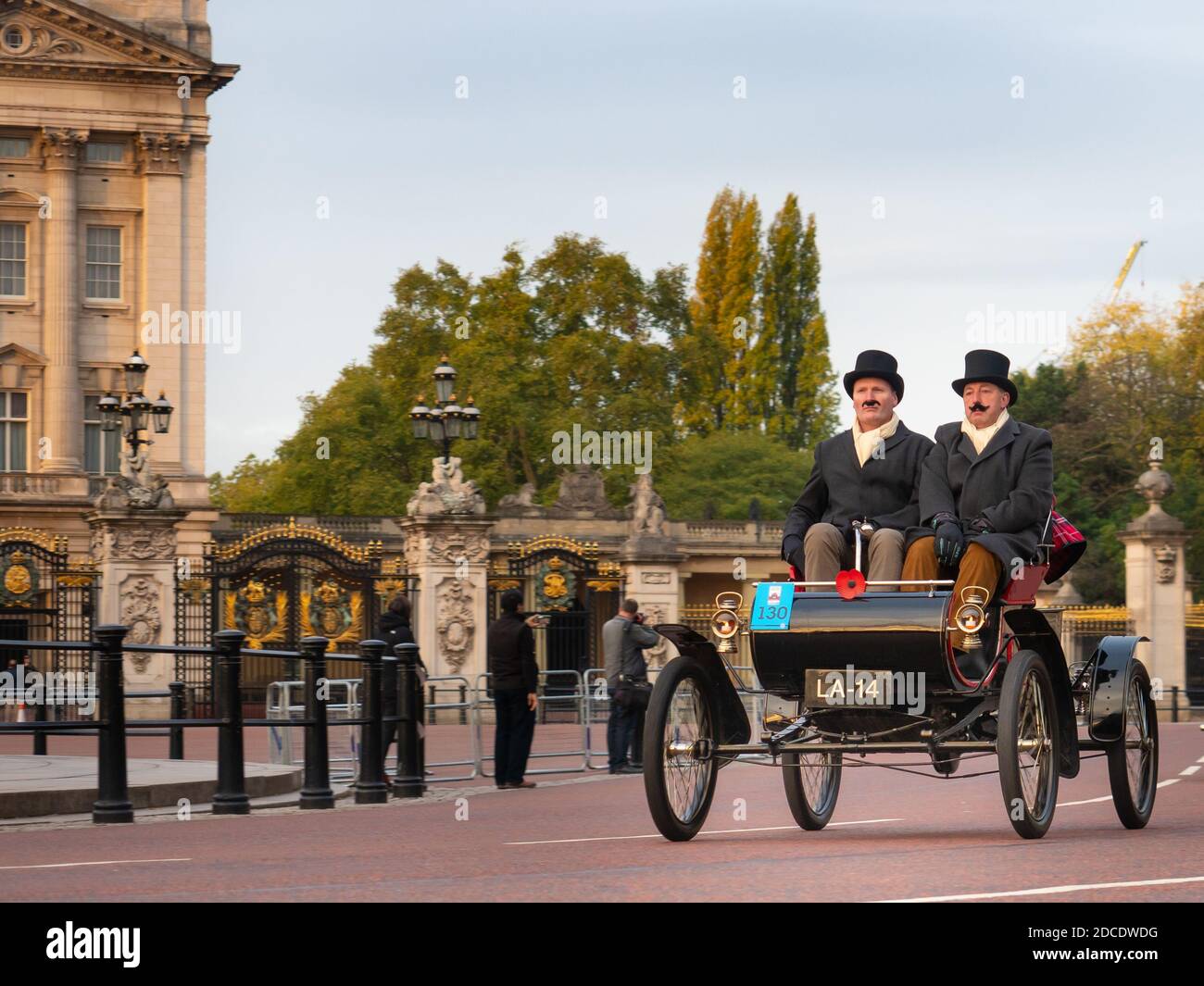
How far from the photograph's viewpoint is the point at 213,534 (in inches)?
2002

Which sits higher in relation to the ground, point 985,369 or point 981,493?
point 985,369

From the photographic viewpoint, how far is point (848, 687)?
11.4 metres

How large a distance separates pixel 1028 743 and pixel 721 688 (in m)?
1.66

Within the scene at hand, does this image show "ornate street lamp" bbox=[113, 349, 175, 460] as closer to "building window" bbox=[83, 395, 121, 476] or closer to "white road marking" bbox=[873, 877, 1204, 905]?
"building window" bbox=[83, 395, 121, 476]

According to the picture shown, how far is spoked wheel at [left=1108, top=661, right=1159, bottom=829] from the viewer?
1189cm

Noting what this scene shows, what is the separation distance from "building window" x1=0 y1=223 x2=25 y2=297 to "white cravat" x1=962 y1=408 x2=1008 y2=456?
4615 cm

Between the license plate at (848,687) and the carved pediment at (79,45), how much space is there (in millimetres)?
46101

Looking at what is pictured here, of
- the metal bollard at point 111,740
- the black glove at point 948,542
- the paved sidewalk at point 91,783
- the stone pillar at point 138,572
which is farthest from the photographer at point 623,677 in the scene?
the stone pillar at point 138,572

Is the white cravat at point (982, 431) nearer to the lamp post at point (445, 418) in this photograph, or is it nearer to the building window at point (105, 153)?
the lamp post at point (445, 418)

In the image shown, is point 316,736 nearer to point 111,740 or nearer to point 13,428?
point 111,740

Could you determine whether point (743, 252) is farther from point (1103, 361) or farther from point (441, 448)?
point (441, 448)

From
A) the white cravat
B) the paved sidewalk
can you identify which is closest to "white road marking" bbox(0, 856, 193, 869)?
the paved sidewalk

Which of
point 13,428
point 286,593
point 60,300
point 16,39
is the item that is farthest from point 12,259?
point 286,593
